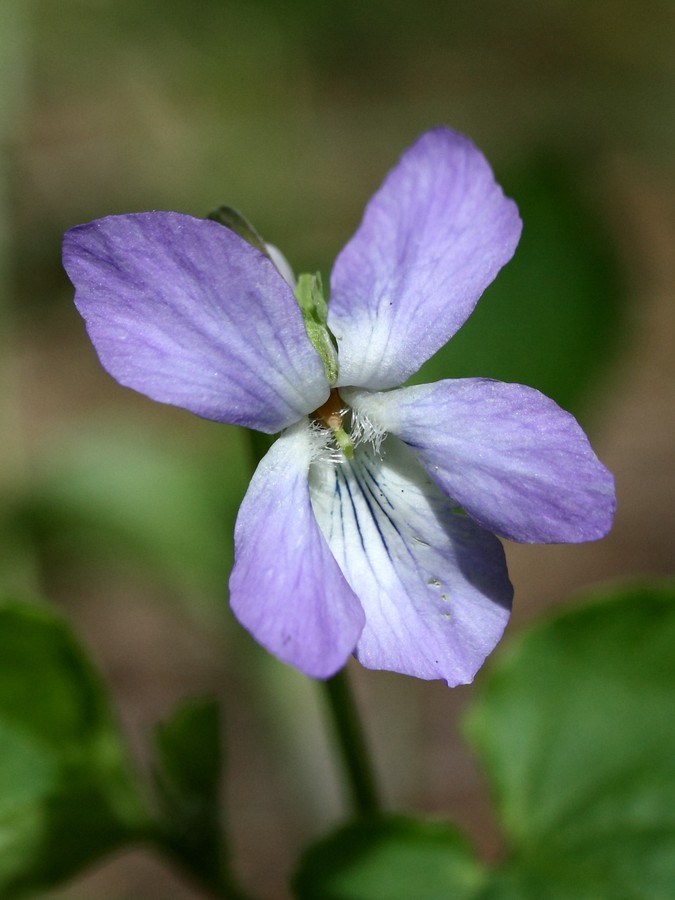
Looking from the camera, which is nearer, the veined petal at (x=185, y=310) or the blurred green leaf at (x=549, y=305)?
the veined petal at (x=185, y=310)

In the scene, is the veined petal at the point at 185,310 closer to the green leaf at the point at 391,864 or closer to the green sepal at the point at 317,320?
the green sepal at the point at 317,320

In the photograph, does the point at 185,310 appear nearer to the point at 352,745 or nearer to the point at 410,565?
the point at 410,565

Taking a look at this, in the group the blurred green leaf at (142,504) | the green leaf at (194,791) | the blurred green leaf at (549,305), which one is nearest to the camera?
the green leaf at (194,791)

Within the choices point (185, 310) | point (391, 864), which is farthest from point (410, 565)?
point (391, 864)

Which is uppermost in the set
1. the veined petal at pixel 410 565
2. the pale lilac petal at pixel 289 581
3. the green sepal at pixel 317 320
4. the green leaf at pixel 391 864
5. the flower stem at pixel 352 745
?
the green sepal at pixel 317 320

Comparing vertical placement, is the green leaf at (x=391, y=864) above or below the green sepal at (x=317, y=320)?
below

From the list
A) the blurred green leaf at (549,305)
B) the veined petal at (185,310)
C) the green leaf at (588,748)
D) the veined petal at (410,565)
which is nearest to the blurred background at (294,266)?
the blurred green leaf at (549,305)

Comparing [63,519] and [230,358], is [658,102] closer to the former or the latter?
[63,519]

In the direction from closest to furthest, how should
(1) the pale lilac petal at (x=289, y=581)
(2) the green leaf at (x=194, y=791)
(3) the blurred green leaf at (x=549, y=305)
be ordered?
(1) the pale lilac petal at (x=289, y=581), (2) the green leaf at (x=194, y=791), (3) the blurred green leaf at (x=549, y=305)
